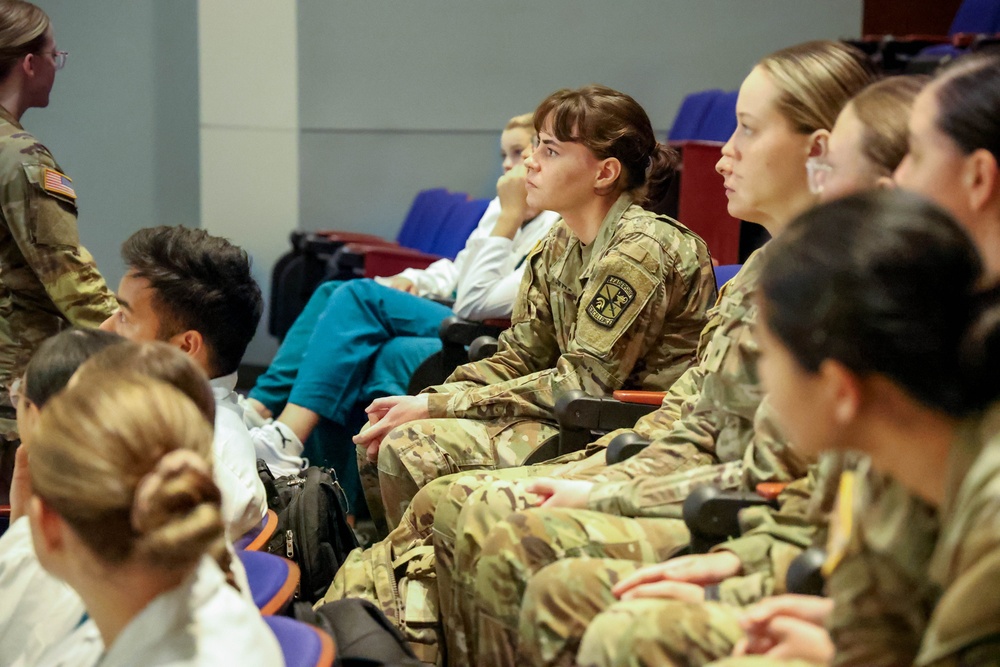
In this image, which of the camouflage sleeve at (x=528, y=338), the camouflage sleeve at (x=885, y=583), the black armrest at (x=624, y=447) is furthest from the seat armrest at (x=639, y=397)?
the camouflage sleeve at (x=885, y=583)

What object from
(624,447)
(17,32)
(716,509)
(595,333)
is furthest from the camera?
(17,32)

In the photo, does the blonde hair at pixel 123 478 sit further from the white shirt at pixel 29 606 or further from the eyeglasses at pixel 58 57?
the eyeglasses at pixel 58 57

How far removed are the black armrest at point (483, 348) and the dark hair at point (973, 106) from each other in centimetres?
158

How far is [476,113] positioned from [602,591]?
173 inches

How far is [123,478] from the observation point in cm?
103

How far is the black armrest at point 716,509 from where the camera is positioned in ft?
4.90

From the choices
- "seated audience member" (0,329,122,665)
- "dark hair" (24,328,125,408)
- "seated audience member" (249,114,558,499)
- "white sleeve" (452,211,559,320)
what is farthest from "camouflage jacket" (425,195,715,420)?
"seated audience member" (0,329,122,665)

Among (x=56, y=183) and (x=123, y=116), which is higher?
(x=56, y=183)

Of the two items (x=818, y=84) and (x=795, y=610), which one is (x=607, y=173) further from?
(x=795, y=610)

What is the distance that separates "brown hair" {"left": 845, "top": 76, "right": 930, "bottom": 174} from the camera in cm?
143

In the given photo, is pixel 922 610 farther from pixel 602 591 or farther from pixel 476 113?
pixel 476 113

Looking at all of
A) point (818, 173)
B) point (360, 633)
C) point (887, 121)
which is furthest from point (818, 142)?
point (360, 633)

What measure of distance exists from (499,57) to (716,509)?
4.33m

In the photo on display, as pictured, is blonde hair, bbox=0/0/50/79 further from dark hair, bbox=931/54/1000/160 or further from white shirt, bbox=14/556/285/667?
dark hair, bbox=931/54/1000/160
